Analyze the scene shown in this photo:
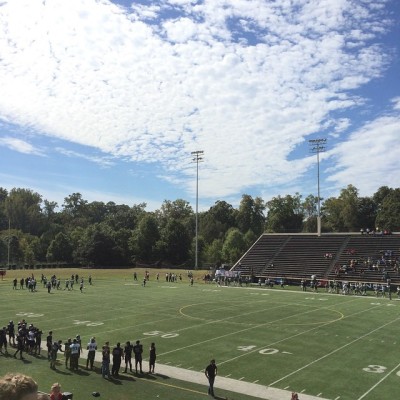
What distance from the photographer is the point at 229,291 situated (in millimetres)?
47375

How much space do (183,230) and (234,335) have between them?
6904 cm

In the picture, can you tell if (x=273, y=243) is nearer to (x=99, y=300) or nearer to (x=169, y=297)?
(x=169, y=297)

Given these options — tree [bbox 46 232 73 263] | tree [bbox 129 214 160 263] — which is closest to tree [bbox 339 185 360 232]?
tree [bbox 129 214 160 263]

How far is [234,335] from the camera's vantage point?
80.9 ft

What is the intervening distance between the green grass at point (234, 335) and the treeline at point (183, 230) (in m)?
46.6

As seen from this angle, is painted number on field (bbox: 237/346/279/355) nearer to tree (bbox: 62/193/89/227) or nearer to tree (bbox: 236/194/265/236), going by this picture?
tree (bbox: 236/194/265/236)

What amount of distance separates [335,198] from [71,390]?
344 ft

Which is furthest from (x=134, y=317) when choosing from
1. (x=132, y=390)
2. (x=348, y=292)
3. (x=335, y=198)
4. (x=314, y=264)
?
(x=335, y=198)

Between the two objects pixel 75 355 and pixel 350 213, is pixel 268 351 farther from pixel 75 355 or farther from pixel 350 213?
pixel 350 213

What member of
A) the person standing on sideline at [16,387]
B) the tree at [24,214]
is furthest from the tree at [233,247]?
the person standing on sideline at [16,387]

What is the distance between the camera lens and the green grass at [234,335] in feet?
54.6

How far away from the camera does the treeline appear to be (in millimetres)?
90062

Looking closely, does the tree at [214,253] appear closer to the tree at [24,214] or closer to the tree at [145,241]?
the tree at [145,241]

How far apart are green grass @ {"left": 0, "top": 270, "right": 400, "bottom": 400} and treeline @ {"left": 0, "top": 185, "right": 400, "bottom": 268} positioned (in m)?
46.6
